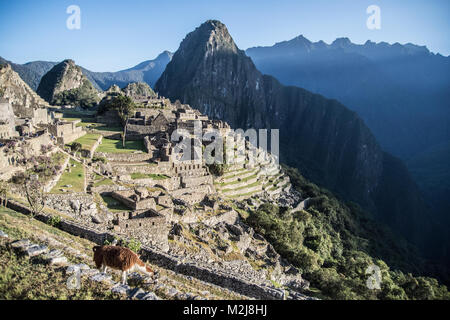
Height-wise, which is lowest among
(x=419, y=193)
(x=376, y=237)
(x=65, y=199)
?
(x=419, y=193)

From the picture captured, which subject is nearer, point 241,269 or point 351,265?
point 241,269

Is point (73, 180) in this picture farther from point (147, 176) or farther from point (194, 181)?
point (194, 181)

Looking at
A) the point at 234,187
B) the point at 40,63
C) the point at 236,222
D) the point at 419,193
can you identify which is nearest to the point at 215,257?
the point at 236,222

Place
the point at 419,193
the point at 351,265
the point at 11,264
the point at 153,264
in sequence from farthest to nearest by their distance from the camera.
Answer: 1. the point at 419,193
2. the point at 351,265
3. the point at 153,264
4. the point at 11,264

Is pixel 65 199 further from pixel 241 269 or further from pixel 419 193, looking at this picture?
pixel 419 193

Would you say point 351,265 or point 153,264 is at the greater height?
point 153,264

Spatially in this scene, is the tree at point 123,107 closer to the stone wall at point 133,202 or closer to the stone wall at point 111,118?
the stone wall at point 111,118

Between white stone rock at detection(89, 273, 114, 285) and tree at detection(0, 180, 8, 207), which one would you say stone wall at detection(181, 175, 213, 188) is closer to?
tree at detection(0, 180, 8, 207)
